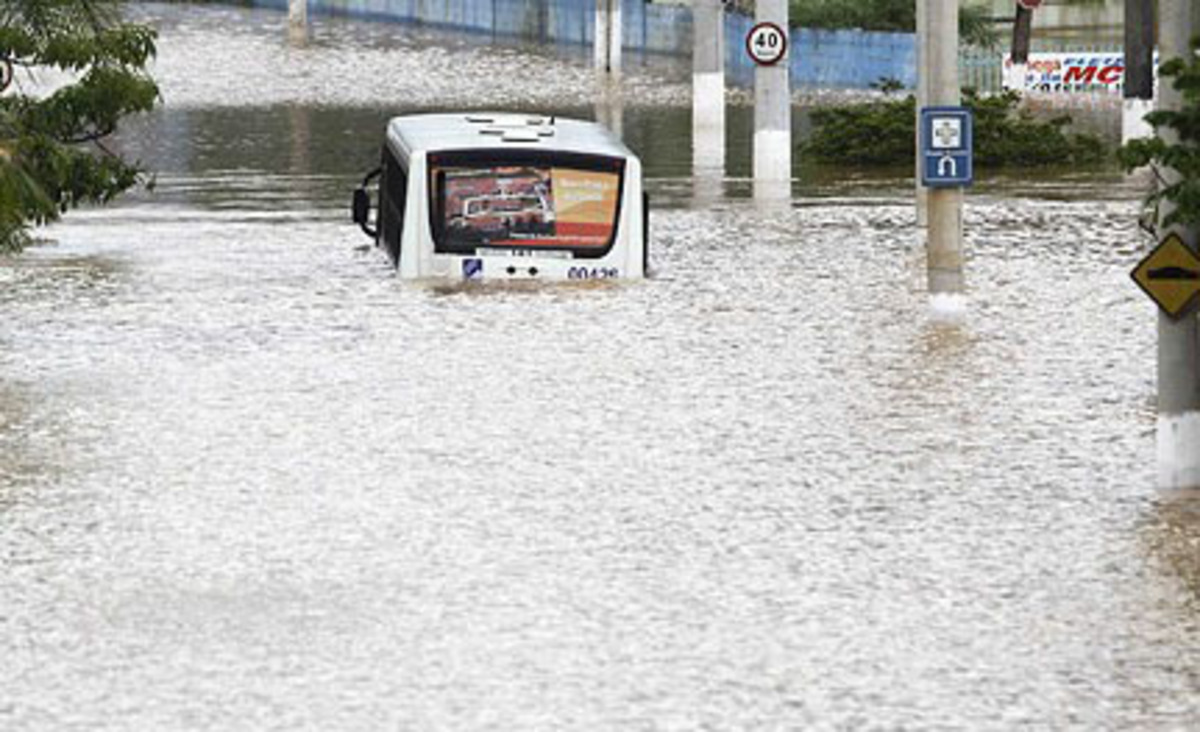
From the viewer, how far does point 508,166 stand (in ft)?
91.7

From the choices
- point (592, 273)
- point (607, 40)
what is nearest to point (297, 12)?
point (607, 40)

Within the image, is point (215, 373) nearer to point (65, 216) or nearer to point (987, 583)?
point (987, 583)

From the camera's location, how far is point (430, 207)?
28.2m

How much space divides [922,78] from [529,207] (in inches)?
161

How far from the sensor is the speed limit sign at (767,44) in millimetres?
39312

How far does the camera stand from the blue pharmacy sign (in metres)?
24.2

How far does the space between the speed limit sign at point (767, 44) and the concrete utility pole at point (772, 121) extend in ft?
0.87

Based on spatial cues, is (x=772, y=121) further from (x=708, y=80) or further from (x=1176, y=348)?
(x=1176, y=348)

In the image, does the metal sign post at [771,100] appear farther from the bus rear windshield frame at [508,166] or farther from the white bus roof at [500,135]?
the bus rear windshield frame at [508,166]

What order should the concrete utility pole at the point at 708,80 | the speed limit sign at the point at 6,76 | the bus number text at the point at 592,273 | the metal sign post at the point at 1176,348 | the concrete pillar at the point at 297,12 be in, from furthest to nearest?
the concrete pillar at the point at 297,12
the concrete utility pole at the point at 708,80
the bus number text at the point at 592,273
the speed limit sign at the point at 6,76
the metal sign post at the point at 1176,348

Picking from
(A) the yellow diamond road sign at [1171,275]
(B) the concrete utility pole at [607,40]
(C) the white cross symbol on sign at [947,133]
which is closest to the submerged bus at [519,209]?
(C) the white cross symbol on sign at [947,133]

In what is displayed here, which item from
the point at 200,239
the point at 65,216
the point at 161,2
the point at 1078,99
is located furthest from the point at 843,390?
the point at 161,2

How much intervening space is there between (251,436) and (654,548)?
15.2 feet

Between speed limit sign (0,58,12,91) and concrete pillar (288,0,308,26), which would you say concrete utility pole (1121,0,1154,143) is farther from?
concrete pillar (288,0,308,26)
